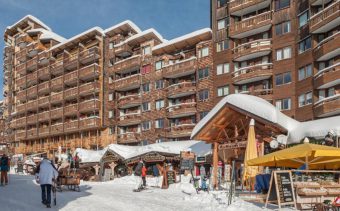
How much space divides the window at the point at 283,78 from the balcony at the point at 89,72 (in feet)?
93.1

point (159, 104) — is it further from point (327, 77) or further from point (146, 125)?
point (327, 77)

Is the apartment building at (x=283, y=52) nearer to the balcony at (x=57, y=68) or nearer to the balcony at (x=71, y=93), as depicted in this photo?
the balcony at (x=71, y=93)

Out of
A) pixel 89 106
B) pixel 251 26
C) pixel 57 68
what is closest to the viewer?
pixel 251 26

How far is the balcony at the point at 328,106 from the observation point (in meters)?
31.0

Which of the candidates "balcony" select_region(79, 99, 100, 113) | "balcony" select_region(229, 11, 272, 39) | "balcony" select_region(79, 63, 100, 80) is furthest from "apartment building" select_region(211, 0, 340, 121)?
"balcony" select_region(79, 99, 100, 113)

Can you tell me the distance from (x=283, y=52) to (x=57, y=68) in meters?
39.5

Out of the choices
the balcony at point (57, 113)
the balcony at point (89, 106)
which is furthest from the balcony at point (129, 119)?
the balcony at point (57, 113)

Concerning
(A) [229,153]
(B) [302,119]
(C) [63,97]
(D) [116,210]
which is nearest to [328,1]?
(B) [302,119]

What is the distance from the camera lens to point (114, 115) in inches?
2234

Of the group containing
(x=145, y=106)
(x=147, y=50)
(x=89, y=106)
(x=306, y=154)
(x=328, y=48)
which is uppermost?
(x=147, y=50)

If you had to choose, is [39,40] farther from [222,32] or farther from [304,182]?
[304,182]

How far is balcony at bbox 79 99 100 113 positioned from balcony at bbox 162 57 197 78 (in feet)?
44.7

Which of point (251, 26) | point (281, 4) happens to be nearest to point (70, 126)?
point (251, 26)

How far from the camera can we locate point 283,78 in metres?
38.6
